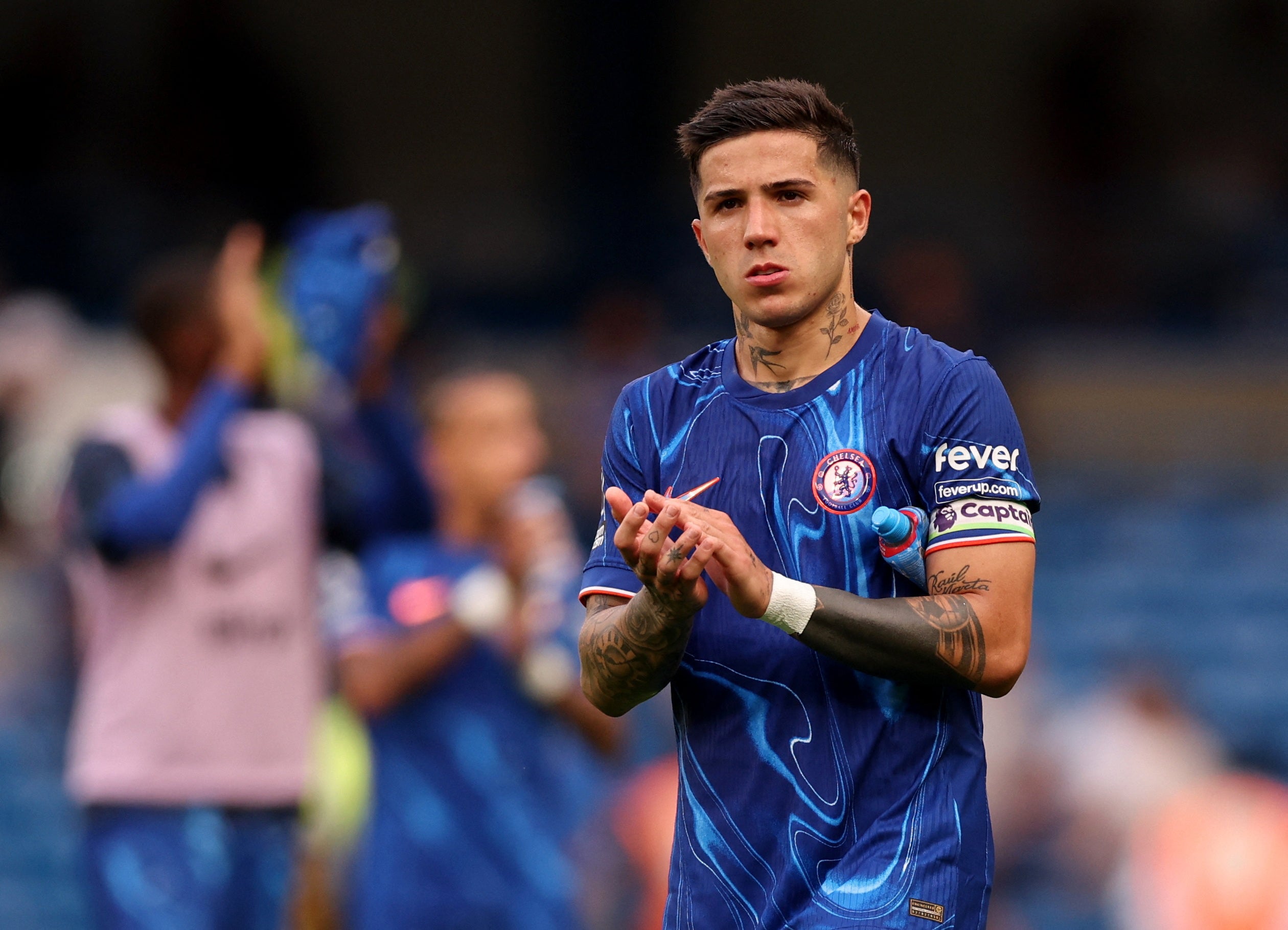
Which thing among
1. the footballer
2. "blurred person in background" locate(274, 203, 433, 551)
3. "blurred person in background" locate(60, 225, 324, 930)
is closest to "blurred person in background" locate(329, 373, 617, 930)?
"blurred person in background" locate(274, 203, 433, 551)

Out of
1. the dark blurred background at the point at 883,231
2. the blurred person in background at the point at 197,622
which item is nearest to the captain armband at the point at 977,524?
the blurred person in background at the point at 197,622

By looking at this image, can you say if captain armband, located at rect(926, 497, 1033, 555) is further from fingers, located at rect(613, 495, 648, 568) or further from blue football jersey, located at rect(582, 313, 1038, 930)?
fingers, located at rect(613, 495, 648, 568)

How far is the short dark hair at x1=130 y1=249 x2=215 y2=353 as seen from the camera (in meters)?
4.75

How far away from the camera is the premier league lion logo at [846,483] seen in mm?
2461

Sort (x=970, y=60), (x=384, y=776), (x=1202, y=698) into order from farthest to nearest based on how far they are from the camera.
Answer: (x=970, y=60) → (x=1202, y=698) → (x=384, y=776)

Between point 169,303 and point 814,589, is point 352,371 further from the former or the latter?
point 814,589

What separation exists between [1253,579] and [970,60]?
18.9 ft

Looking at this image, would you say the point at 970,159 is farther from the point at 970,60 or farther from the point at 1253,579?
the point at 1253,579

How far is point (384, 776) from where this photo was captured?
5.15m

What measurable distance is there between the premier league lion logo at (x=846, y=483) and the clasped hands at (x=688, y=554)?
0.19 metres

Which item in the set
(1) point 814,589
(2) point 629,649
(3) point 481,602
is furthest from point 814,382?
(3) point 481,602

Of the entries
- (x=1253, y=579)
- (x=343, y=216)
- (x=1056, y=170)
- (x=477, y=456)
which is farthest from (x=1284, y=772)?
(x=1056, y=170)

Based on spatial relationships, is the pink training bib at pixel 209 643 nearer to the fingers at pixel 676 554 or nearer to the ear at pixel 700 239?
the ear at pixel 700 239

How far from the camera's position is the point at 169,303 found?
4746 millimetres
